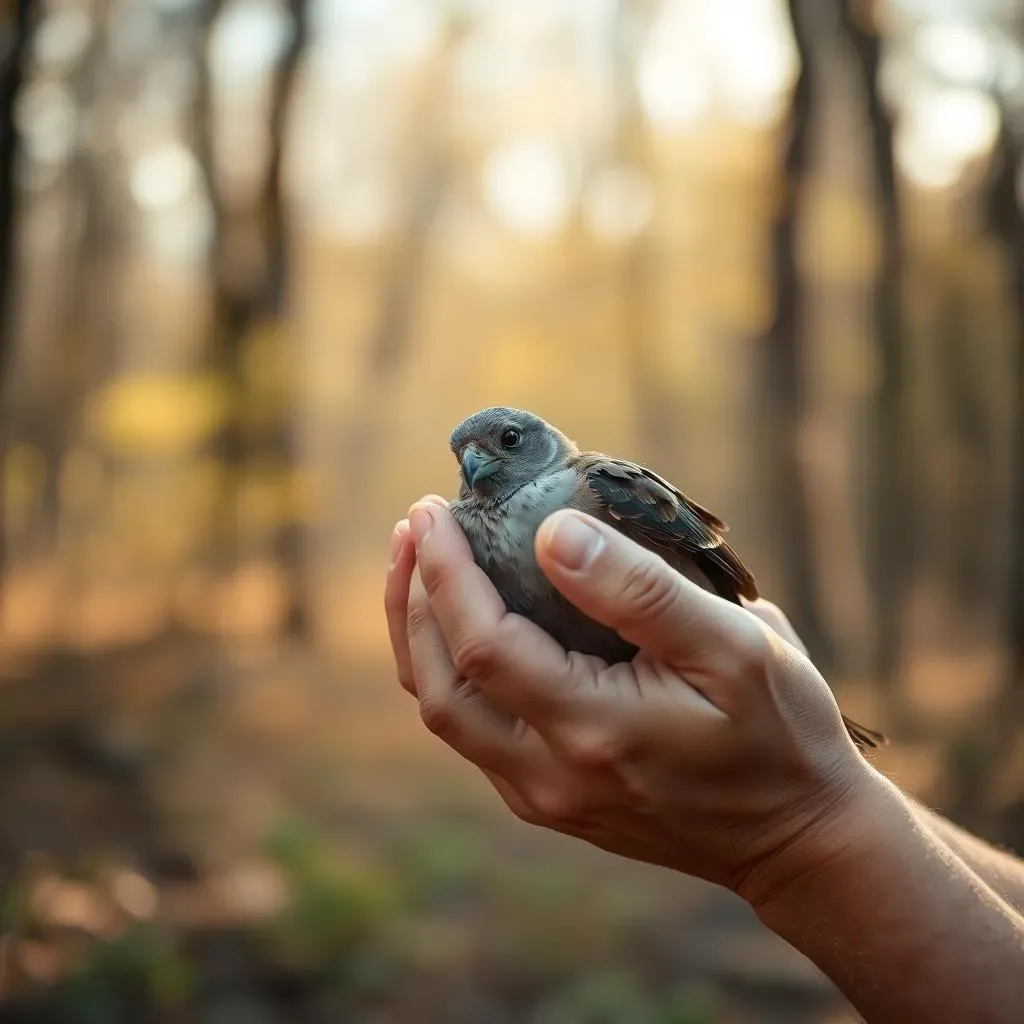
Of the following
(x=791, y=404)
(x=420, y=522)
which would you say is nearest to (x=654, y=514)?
(x=420, y=522)

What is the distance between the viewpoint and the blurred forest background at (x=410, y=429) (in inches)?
231

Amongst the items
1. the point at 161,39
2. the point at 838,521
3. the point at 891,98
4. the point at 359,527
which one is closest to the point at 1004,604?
the point at 838,521

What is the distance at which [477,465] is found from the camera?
7.73ft

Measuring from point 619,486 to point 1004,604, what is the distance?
22.0ft

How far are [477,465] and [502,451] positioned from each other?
9 centimetres

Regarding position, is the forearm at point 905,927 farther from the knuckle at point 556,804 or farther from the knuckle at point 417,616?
the knuckle at point 417,616

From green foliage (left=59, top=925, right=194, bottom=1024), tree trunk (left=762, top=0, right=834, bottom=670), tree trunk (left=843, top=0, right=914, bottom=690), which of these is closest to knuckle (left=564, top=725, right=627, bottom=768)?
green foliage (left=59, top=925, right=194, bottom=1024)

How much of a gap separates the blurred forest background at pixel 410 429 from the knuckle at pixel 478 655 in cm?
435

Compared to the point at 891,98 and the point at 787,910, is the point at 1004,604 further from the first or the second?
the point at 787,910

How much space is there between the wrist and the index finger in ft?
1.57

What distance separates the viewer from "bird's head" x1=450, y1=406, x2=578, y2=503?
2357mm

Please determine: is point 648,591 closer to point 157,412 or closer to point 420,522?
point 420,522

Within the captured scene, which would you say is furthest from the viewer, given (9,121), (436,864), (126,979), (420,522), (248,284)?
(248,284)

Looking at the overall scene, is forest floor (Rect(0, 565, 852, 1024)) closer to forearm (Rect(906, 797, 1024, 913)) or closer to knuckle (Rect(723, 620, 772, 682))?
forearm (Rect(906, 797, 1024, 913))
